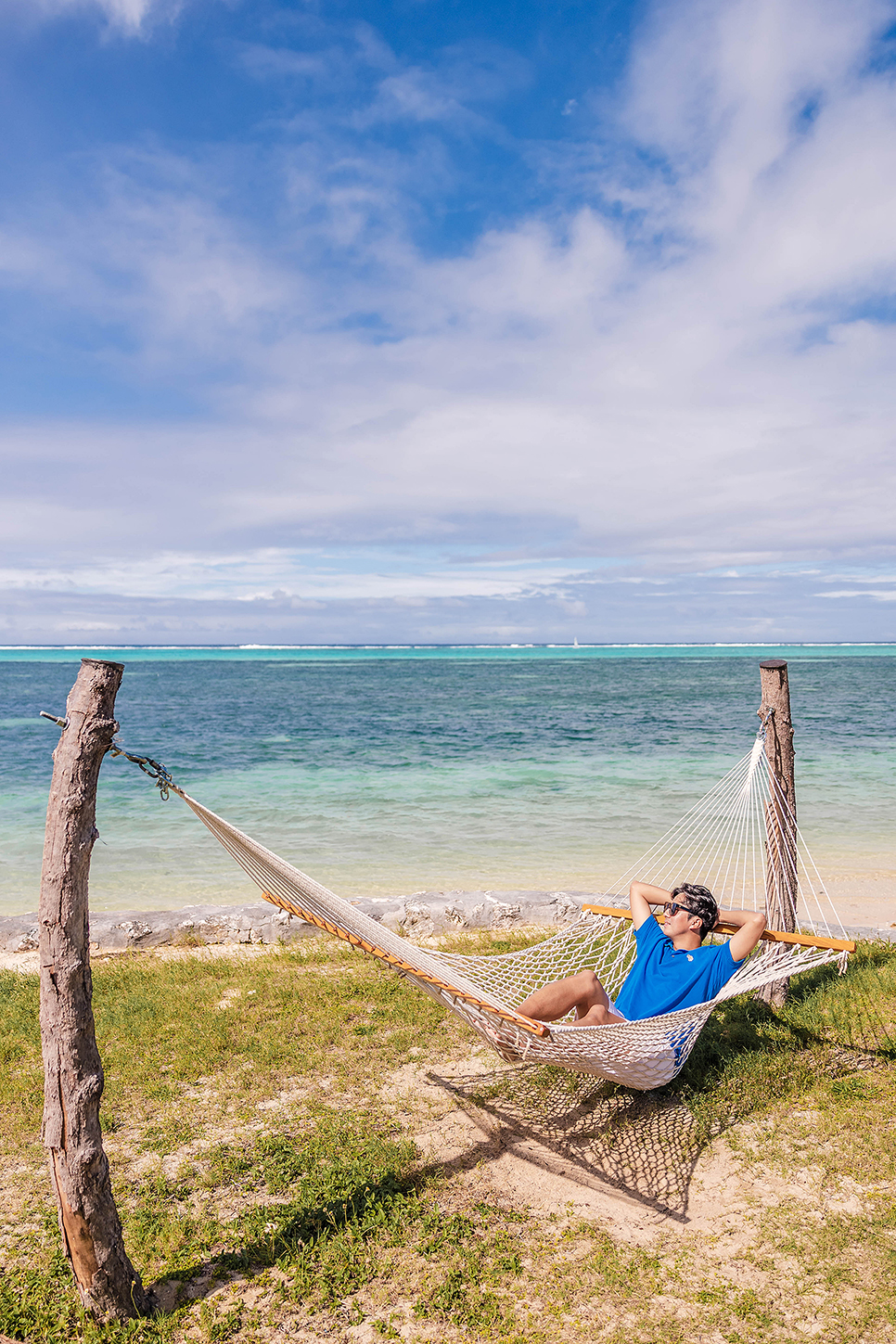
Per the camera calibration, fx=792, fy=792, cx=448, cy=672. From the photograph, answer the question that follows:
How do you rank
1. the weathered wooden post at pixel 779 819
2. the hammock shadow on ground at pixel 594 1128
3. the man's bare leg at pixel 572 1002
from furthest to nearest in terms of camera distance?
the weathered wooden post at pixel 779 819
the man's bare leg at pixel 572 1002
the hammock shadow on ground at pixel 594 1128

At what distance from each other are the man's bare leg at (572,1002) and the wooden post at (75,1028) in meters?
1.43

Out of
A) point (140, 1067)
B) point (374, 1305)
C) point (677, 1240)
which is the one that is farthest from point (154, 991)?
point (677, 1240)

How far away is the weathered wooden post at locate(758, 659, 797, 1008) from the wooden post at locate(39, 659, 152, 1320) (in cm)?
289

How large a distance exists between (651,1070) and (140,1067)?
78.9 inches

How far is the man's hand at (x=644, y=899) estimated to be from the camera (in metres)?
3.21

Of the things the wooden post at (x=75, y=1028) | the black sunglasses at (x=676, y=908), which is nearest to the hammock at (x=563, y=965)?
the black sunglasses at (x=676, y=908)

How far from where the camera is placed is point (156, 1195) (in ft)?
7.95

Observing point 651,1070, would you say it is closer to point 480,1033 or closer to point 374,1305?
point 480,1033

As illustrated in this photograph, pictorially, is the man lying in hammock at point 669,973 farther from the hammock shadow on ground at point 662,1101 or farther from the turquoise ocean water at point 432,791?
the turquoise ocean water at point 432,791

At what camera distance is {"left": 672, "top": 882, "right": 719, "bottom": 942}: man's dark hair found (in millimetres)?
2998

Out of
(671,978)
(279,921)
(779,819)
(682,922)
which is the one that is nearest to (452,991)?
(671,978)

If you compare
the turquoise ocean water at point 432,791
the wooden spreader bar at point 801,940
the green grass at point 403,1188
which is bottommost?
the turquoise ocean water at point 432,791

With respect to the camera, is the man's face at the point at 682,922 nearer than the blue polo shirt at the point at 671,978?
No

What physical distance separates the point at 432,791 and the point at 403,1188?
841 cm
